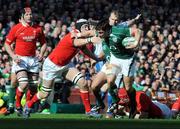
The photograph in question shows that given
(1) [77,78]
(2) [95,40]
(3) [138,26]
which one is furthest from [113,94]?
(3) [138,26]

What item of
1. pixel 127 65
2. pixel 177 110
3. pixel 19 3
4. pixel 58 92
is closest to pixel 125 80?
pixel 127 65

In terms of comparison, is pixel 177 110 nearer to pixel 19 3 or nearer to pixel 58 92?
pixel 58 92

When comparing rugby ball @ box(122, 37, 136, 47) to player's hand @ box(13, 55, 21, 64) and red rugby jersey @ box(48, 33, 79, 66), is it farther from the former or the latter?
player's hand @ box(13, 55, 21, 64)

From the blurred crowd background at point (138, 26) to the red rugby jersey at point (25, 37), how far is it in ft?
11.8

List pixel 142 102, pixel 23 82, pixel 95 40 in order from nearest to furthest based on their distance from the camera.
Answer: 1. pixel 95 40
2. pixel 142 102
3. pixel 23 82

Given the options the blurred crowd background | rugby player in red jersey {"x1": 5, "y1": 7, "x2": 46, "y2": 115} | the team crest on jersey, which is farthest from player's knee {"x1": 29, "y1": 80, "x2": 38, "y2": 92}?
the blurred crowd background

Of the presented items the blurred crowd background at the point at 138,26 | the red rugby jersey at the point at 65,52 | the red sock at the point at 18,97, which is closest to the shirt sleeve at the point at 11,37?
the red sock at the point at 18,97

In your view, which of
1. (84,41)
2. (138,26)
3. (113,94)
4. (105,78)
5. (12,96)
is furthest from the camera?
(138,26)

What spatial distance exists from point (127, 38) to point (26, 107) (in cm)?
240

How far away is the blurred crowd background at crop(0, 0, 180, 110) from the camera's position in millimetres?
22703

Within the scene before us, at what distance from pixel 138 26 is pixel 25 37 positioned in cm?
835

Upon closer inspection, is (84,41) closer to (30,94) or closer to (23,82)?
(23,82)

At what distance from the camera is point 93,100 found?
71.2ft

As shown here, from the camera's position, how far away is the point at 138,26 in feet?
82.9
